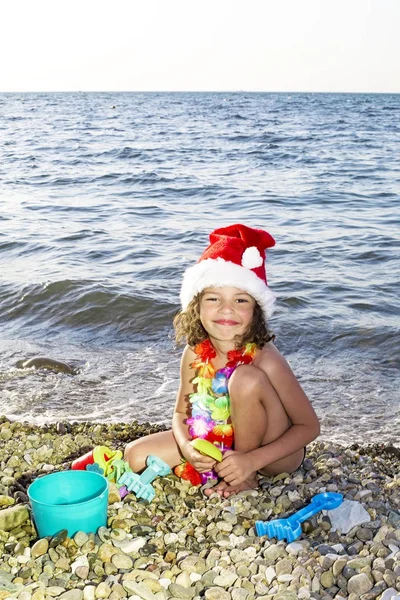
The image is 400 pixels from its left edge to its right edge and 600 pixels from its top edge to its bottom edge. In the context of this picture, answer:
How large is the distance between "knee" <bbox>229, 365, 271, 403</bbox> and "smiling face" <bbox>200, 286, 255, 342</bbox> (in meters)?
0.31

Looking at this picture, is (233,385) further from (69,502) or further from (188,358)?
(69,502)

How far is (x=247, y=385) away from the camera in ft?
11.1

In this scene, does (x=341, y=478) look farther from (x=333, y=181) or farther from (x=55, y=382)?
(x=333, y=181)

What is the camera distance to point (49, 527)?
2.87 m

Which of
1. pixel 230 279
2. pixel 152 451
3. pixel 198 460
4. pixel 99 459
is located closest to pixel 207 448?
pixel 198 460

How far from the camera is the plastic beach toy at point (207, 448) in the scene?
3.43 metres

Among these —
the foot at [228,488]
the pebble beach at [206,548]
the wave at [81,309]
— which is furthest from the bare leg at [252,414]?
the wave at [81,309]

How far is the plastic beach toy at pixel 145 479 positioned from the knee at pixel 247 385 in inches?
21.2

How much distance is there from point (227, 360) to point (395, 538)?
49.1 inches

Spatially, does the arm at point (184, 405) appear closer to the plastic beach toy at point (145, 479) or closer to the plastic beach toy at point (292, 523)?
the plastic beach toy at point (145, 479)

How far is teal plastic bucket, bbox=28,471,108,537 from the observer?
111 inches

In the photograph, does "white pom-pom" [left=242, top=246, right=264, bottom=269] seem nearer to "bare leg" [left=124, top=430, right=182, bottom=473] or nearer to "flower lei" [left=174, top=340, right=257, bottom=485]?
"flower lei" [left=174, top=340, right=257, bottom=485]

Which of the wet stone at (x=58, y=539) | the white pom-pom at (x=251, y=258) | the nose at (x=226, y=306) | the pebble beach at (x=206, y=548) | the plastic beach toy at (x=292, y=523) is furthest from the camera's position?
the nose at (x=226, y=306)

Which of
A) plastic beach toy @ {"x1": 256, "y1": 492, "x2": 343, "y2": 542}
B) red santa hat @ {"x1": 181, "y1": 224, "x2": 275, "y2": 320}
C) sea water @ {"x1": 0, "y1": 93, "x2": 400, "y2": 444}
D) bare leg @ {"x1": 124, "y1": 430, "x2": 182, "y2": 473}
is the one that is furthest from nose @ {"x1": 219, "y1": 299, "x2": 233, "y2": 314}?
sea water @ {"x1": 0, "y1": 93, "x2": 400, "y2": 444}
